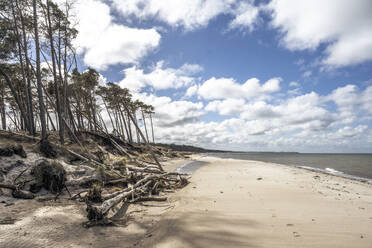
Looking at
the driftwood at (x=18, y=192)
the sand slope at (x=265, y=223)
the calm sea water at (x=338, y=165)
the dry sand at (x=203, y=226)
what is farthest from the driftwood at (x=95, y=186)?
the calm sea water at (x=338, y=165)

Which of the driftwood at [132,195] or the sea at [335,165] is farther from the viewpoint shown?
the sea at [335,165]

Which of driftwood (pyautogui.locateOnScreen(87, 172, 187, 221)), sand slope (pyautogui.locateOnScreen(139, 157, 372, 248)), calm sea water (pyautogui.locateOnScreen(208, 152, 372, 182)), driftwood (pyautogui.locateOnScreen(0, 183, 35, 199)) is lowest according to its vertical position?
calm sea water (pyautogui.locateOnScreen(208, 152, 372, 182))

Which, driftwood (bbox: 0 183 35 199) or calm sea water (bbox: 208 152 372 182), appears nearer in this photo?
driftwood (bbox: 0 183 35 199)

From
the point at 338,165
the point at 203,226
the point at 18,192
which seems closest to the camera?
the point at 203,226

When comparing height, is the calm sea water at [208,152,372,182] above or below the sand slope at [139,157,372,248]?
below

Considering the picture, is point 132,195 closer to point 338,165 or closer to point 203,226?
point 203,226

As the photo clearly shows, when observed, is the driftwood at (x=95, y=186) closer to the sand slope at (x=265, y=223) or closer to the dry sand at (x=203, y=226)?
the dry sand at (x=203, y=226)

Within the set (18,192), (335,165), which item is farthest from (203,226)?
(335,165)

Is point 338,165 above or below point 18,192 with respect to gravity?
below

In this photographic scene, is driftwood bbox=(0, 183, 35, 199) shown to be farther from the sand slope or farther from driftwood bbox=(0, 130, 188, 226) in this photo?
the sand slope

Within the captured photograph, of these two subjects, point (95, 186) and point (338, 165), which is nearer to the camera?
point (95, 186)

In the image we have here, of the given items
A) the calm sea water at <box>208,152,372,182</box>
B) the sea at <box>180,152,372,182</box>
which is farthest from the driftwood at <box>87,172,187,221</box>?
the calm sea water at <box>208,152,372,182</box>

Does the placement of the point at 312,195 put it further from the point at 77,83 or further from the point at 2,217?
the point at 77,83

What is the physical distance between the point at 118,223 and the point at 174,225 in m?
1.71
